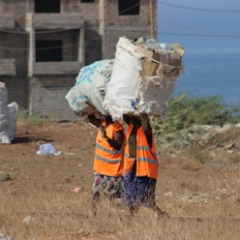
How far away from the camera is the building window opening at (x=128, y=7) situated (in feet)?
131

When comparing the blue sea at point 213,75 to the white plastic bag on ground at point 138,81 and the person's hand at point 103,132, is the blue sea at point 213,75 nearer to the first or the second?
the person's hand at point 103,132

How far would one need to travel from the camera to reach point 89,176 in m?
14.7

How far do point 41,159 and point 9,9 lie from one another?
22.1 metres

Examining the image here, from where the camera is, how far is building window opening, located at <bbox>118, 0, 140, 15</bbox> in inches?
1567

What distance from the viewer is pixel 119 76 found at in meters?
7.90

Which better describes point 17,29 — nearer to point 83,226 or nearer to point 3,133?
point 3,133

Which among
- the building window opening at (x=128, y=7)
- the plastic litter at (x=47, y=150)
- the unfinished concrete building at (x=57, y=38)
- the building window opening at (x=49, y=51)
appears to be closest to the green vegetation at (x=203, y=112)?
the plastic litter at (x=47, y=150)

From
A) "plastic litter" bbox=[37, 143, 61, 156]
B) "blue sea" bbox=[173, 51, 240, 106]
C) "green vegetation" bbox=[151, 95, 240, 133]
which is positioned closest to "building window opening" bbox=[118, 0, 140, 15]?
"green vegetation" bbox=[151, 95, 240, 133]

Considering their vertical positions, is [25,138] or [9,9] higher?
[9,9]

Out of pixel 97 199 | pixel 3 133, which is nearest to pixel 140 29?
pixel 3 133

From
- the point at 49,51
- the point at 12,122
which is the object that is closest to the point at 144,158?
the point at 12,122

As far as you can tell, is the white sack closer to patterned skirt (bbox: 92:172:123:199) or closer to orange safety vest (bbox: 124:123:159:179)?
patterned skirt (bbox: 92:172:123:199)

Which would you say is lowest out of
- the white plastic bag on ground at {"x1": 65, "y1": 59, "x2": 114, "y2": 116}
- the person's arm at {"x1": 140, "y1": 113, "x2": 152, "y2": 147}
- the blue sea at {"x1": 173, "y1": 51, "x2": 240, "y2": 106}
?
the blue sea at {"x1": 173, "y1": 51, "x2": 240, "y2": 106}

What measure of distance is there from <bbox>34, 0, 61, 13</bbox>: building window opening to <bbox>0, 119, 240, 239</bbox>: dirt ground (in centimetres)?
1888
